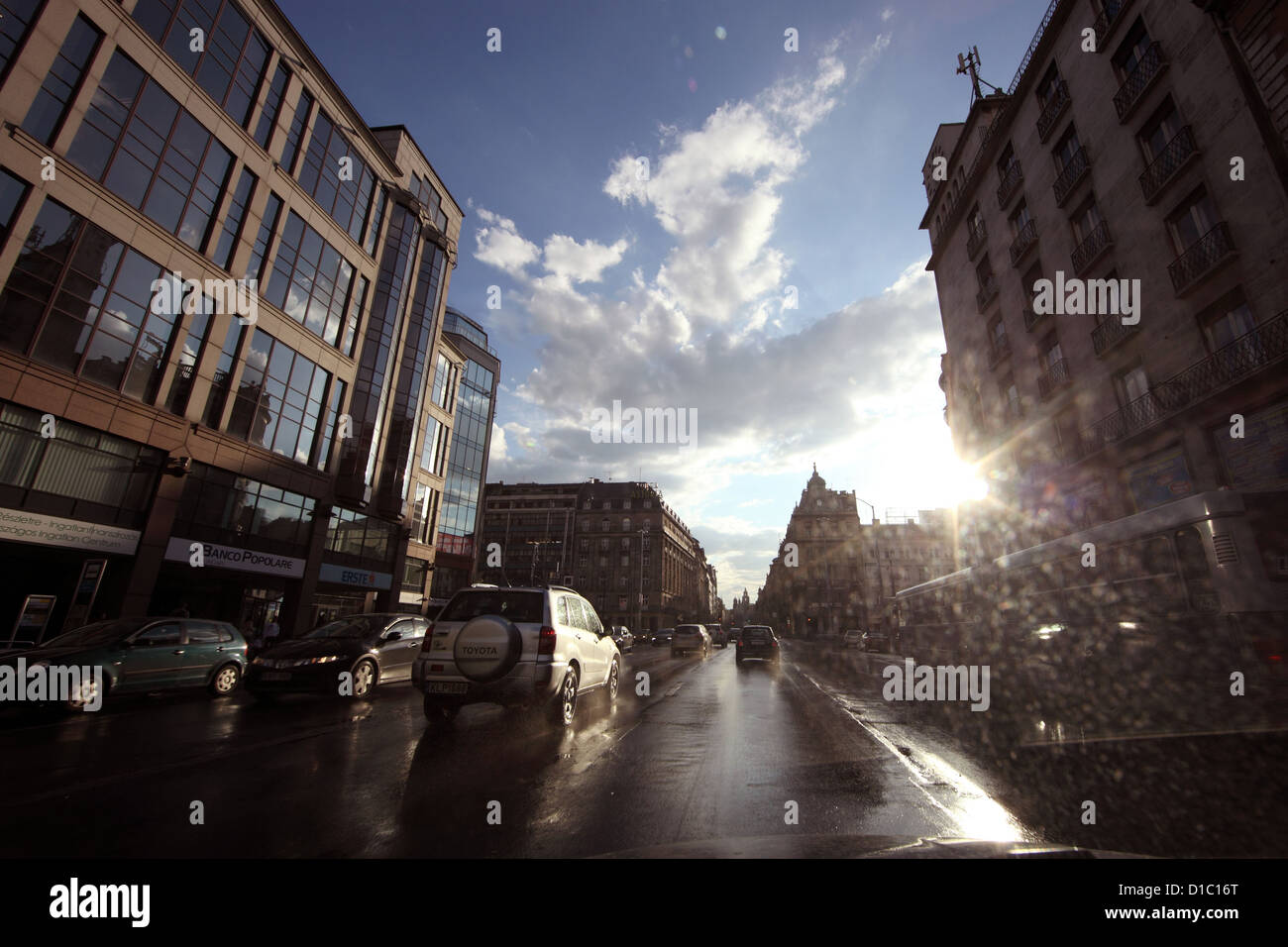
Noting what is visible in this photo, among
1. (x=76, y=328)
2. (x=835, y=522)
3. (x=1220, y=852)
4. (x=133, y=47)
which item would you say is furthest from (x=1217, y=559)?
(x=835, y=522)

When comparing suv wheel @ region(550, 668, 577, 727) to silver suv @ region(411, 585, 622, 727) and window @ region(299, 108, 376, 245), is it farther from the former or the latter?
window @ region(299, 108, 376, 245)

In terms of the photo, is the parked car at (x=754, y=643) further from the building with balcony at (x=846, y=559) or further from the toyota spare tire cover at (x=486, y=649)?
the building with balcony at (x=846, y=559)

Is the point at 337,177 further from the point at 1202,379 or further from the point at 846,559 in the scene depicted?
the point at 846,559

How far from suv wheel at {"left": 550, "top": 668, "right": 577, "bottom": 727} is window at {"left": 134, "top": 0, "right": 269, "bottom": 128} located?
22.8m

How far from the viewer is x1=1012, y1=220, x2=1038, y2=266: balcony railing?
2002 cm

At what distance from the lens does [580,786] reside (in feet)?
15.3

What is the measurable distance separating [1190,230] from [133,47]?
2984cm

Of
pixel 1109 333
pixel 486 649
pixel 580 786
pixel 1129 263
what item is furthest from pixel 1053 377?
pixel 580 786

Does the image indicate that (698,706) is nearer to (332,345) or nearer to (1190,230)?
(1190,230)

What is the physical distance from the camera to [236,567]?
1872cm

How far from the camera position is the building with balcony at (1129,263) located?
11.8 m

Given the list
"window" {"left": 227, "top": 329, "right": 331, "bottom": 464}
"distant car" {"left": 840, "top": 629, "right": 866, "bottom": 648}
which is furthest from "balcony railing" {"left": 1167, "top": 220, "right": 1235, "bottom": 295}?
"distant car" {"left": 840, "top": 629, "right": 866, "bottom": 648}

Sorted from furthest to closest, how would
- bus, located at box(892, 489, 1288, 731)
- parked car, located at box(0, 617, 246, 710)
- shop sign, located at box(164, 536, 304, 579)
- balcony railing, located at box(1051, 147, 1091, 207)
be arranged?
1. balcony railing, located at box(1051, 147, 1091, 207)
2. shop sign, located at box(164, 536, 304, 579)
3. parked car, located at box(0, 617, 246, 710)
4. bus, located at box(892, 489, 1288, 731)

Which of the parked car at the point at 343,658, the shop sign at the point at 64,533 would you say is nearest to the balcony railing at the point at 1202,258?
the parked car at the point at 343,658
